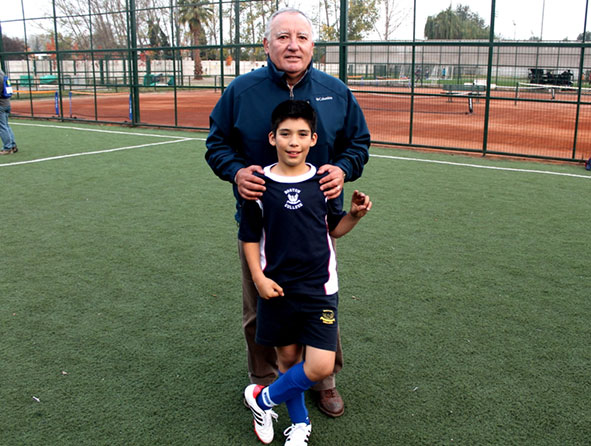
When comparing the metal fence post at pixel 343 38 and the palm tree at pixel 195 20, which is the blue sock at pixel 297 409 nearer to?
the metal fence post at pixel 343 38

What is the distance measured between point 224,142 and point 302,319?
94 cm

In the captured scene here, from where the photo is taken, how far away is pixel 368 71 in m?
15.0

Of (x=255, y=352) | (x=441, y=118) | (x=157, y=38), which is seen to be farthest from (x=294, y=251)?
(x=441, y=118)

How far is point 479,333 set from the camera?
393 centimetres

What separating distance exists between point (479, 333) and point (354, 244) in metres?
2.08

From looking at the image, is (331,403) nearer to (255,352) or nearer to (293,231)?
(255,352)

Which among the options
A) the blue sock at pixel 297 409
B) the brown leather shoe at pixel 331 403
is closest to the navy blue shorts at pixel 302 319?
the blue sock at pixel 297 409

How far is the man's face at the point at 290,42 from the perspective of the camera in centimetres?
262

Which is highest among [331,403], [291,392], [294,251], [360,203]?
[360,203]

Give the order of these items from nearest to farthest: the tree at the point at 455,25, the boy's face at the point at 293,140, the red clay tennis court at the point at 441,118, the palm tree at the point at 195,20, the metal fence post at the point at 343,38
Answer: the boy's face at the point at 293,140 < the tree at the point at 455,25 < the metal fence post at the point at 343,38 < the red clay tennis court at the point at 441,118 < the palm tree at the point at 195,20

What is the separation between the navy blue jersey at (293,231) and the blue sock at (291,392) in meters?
0.38

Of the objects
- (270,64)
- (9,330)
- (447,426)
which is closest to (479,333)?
(447,426)

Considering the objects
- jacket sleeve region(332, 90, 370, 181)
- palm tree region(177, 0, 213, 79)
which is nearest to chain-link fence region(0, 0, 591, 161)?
palm tree region(177, 0, 213, 79)

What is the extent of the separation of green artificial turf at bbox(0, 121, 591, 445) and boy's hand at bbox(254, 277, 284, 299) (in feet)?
2.66
